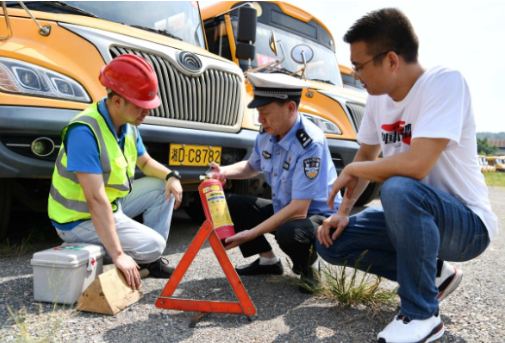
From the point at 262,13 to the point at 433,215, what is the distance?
4397mm

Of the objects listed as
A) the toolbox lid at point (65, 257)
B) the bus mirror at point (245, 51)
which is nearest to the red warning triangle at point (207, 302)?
the toolbox lid at point (65, 257)

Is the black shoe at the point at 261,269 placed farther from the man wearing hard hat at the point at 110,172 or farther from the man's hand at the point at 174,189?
the man's hand at the point at 174,189

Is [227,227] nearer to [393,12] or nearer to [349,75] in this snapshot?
[393,12]

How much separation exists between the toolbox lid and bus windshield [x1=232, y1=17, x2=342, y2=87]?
3288 mm

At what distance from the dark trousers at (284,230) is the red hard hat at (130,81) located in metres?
0.92

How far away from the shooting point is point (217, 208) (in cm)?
249

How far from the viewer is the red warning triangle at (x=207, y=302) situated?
7.01 ft

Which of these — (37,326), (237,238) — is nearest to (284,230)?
(237,238)

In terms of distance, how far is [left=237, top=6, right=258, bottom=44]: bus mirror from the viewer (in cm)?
423

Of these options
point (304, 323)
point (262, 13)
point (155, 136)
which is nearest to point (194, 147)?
point (155, 136)

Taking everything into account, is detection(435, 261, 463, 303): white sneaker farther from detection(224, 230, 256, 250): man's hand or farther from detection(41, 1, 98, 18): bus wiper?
detection(41, 1, 98, 18): bus wiper

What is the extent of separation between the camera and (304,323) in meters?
2.15

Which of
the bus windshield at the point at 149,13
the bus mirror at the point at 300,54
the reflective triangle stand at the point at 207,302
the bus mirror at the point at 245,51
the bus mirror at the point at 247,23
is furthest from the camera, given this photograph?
the bus mirror at the point at 300,54

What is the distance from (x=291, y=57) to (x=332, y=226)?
3.57 m
